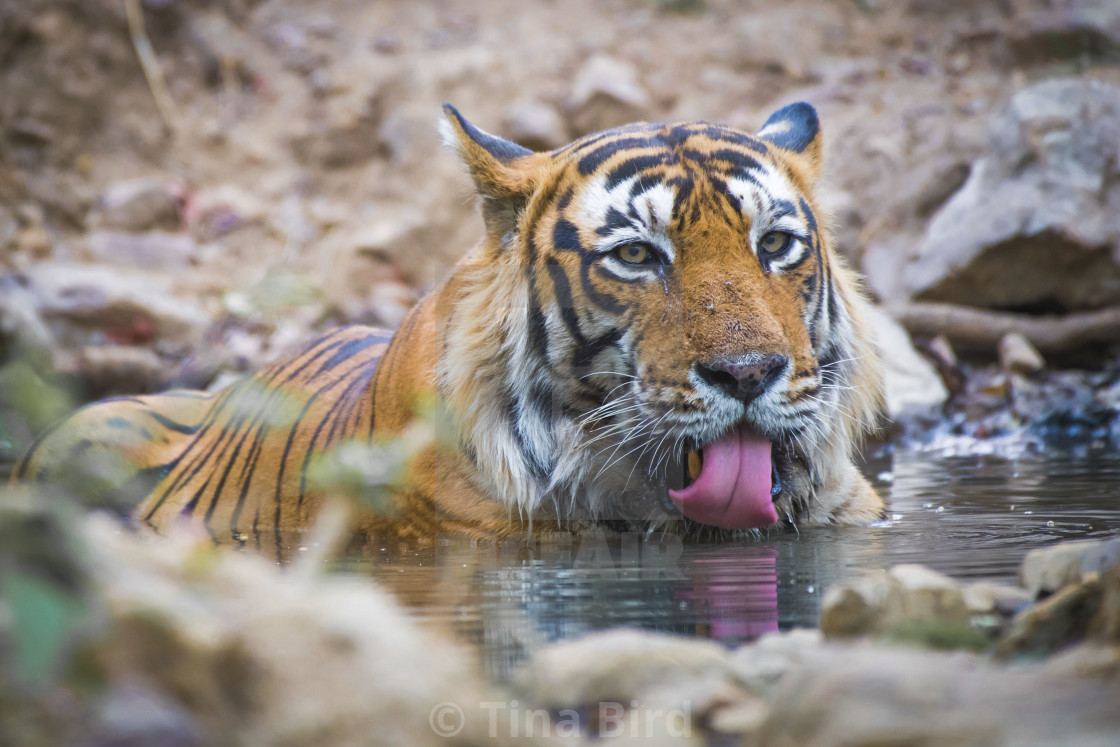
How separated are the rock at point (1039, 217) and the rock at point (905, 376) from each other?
64cm

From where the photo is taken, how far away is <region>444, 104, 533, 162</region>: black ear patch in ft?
10.4

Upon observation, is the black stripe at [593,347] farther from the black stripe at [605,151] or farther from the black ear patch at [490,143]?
the black ear patch at [490,143]

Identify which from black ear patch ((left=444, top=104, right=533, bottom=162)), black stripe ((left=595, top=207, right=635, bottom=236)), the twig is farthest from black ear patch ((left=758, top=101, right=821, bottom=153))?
the twig

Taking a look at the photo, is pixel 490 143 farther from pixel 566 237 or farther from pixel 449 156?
pixel 449 156

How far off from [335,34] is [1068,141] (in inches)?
277

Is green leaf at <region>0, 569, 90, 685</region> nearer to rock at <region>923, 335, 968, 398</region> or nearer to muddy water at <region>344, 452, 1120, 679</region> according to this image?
muddy water at <region>344, 452, 1120, 679</region>

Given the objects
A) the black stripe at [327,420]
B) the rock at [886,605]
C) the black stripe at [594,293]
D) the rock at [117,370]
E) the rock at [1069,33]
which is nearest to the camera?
the rock at [886,605]

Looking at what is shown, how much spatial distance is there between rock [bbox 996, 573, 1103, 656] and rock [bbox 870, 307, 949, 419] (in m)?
4.75

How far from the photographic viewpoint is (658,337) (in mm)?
2822

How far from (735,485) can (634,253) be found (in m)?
0.69

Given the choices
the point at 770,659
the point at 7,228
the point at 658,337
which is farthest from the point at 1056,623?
the point at 7,228

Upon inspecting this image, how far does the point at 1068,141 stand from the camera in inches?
274

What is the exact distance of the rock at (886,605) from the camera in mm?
1668

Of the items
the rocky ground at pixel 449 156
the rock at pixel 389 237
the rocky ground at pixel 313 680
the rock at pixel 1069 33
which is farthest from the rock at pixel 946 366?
the rocky ground at pixel 313 680
